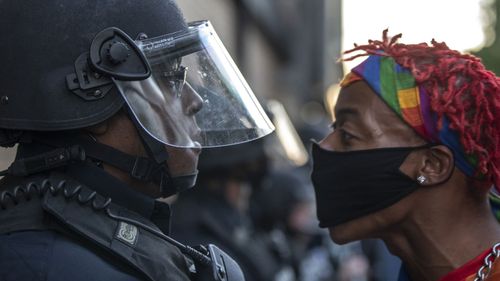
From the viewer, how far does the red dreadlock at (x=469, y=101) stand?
295 cm

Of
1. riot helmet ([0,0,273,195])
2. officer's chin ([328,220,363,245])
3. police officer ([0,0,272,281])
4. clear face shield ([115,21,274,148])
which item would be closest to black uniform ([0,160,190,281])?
police officer ([0,0,272,281])

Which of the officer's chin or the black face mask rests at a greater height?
the black face mask

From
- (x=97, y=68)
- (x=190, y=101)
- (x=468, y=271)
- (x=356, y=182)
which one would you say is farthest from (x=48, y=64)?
(x=468, y=271)

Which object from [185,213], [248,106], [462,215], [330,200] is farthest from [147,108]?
[185,213]

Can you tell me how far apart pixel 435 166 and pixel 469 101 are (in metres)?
0.23

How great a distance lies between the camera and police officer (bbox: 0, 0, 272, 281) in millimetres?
2432

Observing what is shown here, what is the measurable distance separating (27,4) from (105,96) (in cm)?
34

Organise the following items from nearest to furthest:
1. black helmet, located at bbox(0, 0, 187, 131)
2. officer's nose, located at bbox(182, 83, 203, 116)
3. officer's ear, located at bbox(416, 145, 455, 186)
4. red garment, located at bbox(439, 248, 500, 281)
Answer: black helmet, located at bbox(0, 0, 187, 131) → officer's nose, located at bbox(182, 83, 203, 116) → red garment, located at bbox(439, 248, 500, 281) → officer's ear, located at bbox(416, 145, 455, 186)

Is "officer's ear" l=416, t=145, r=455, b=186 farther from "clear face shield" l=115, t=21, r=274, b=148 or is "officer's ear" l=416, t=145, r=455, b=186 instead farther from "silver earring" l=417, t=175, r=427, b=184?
"clear face shield" l=115, t=21, r=274, b=148

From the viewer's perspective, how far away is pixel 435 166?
3.02 meters

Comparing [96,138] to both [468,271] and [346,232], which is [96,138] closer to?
[346,232]

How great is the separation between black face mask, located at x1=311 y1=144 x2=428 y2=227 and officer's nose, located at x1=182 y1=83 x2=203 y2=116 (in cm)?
63

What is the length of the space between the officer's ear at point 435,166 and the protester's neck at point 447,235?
89mm

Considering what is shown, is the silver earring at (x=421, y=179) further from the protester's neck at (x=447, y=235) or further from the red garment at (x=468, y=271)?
the red garment at (x=468, y=271)
